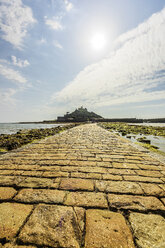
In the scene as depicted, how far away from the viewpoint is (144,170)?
8.40 ft

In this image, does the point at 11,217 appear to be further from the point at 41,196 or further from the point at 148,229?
the point at 148,229

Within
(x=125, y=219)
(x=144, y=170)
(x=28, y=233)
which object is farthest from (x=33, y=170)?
(x=144, y=170)

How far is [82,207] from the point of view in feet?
4.86

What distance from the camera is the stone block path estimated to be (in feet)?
3.62

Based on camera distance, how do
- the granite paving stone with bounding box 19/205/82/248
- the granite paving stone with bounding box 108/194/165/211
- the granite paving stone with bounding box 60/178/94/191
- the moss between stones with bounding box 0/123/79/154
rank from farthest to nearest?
the moss between stones with bounding box 0/123/79/154 < the granite paving stone with bounding box 60/178/94/191 < the granite paving stone with bounding box 108/194/165/211 < the granite paving stone with bounding box 19/205/82/248

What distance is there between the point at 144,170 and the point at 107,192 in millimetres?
1237

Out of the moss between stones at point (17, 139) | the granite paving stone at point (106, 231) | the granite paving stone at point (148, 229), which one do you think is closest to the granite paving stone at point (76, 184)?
the granite paving stone at point (106, 231)

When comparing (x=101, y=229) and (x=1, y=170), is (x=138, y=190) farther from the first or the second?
(x=1, y=170)

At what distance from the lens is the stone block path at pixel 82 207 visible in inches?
43.5

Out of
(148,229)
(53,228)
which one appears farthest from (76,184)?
(148,229)

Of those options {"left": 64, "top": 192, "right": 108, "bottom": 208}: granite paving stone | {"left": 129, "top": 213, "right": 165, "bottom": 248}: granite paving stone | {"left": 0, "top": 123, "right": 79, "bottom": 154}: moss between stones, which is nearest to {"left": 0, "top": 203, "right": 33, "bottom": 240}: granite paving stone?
{"left": 64, "top": 192, "right": 108, "bottom": 208}: granite paving stone

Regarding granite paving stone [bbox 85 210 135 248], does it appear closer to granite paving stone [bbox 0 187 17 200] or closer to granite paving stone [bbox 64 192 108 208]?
granite paving stone [bbox 64 192 108 208]

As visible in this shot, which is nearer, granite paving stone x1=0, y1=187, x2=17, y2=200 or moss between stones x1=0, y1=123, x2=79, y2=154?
granite paving stone x1=0, y1=187, x2=17, y2=200

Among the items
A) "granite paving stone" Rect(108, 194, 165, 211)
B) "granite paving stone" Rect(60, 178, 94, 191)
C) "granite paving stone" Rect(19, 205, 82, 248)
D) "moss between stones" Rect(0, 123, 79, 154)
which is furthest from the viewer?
"moss between stones" Rect(0, 123, 79, 154)
